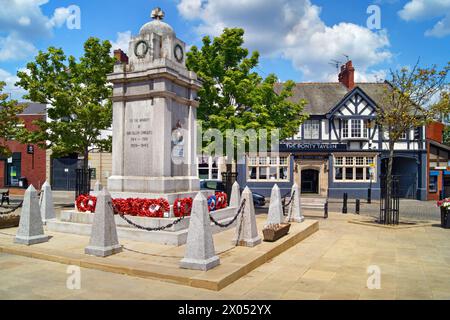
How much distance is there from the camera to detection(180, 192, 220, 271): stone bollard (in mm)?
6777

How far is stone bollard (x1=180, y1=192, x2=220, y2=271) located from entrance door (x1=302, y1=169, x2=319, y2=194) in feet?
91.7

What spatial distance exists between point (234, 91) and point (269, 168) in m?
16.7

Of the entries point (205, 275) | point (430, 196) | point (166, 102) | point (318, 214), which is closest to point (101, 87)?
point (166, 102)

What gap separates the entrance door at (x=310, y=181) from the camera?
3394 cm

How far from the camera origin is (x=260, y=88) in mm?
17641

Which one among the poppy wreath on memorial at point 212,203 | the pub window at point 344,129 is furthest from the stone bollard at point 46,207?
the pub window at point 344,129

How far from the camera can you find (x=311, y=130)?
32.8 meters

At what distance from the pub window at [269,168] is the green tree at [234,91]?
566 inches

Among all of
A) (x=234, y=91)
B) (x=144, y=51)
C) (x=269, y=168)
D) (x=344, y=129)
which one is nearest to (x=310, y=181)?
(x=269, y=168)

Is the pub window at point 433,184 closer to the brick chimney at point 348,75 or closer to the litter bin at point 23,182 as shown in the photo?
the brick chimney at point 348,75

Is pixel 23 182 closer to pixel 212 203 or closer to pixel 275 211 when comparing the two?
pixel 212 203

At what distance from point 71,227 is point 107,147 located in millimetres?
11580

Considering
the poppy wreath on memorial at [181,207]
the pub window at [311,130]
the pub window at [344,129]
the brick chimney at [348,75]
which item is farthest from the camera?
the brick chimney at [348,75]

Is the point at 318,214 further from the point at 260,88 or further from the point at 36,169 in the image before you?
the point at 36,169
